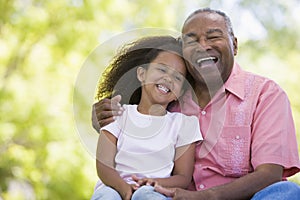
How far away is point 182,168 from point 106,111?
27 centimetres

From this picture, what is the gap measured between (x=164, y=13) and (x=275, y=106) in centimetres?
316

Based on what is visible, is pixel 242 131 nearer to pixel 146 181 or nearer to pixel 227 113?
pixel 227 113

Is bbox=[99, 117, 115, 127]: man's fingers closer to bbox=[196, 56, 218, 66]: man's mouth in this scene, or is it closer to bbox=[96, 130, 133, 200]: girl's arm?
bbox=[96, 130, 133, 200]: girl's arm

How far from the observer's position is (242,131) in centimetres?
176

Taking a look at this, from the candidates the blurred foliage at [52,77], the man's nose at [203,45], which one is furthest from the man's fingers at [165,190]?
the blurred foliage at [52,77]

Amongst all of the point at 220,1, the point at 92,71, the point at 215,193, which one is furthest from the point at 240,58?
the point at 215,193

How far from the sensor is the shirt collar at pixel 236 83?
1818mm

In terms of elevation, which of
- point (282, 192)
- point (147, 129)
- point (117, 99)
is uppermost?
point (117, 99)

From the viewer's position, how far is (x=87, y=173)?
14.1ft

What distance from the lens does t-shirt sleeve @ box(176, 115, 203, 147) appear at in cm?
175

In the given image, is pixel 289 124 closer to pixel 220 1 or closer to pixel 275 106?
pixel 275 106

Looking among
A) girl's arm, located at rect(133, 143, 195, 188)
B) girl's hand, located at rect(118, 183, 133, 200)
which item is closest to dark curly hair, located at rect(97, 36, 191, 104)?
girl's arm, located at rect(133, 143, 195, 188)

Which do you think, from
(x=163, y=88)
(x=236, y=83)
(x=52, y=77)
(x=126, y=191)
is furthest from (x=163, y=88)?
(x=52, y=77)

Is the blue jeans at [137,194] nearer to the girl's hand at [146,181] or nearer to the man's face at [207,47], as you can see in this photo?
the girl's hand at [146,181]
